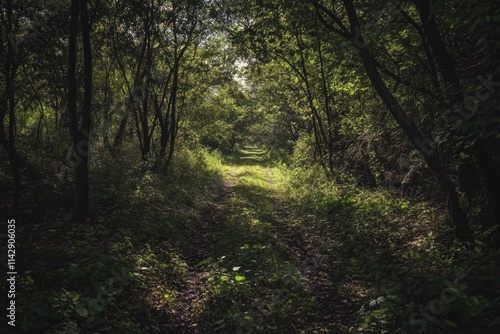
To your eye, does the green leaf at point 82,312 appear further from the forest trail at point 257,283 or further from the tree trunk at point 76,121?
the tree trunk at point 76,121

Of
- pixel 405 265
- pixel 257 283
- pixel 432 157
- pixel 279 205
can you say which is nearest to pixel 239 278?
pixel 257 283

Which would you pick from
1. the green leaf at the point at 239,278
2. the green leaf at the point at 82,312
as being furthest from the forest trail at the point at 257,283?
the green leaf at the point at 82,312

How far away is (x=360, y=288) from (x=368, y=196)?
5.75m

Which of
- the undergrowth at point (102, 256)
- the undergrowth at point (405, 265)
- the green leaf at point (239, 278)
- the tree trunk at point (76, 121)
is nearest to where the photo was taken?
the undergrowth at point (405, 265)

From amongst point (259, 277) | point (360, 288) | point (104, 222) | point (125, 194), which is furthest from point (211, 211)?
point (360, 288)

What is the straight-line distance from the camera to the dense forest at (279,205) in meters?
5.48

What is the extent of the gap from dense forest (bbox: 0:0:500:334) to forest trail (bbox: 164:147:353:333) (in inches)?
1.9

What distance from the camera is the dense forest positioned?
5.48m

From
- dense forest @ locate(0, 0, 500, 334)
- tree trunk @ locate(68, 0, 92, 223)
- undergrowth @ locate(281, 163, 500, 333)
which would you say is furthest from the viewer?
tree trunk @ locate(68, 0, 92, 223)

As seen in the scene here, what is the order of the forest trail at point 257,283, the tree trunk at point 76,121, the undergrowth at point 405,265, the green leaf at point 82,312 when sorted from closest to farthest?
the undergrowth at point 405,265
the green leaf at point 82,312
the forest trail at point 257,283
the tree trunk at point 76,121

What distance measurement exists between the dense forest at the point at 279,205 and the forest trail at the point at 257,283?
0.16ft

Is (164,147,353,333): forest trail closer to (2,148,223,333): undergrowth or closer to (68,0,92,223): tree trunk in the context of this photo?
(2,148,223,333): undergrowth

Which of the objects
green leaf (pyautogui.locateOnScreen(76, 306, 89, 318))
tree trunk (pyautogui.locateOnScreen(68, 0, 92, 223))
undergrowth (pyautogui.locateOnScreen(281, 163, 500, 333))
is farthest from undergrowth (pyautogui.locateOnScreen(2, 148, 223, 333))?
undergrowth (pyautogui.locateOnScreen(281, 163, 500, 333))

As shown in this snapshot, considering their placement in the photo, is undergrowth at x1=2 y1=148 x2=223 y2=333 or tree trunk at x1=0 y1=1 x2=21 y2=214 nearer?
undergrowth at x1=2 y1=148 x2=223 y2=333
